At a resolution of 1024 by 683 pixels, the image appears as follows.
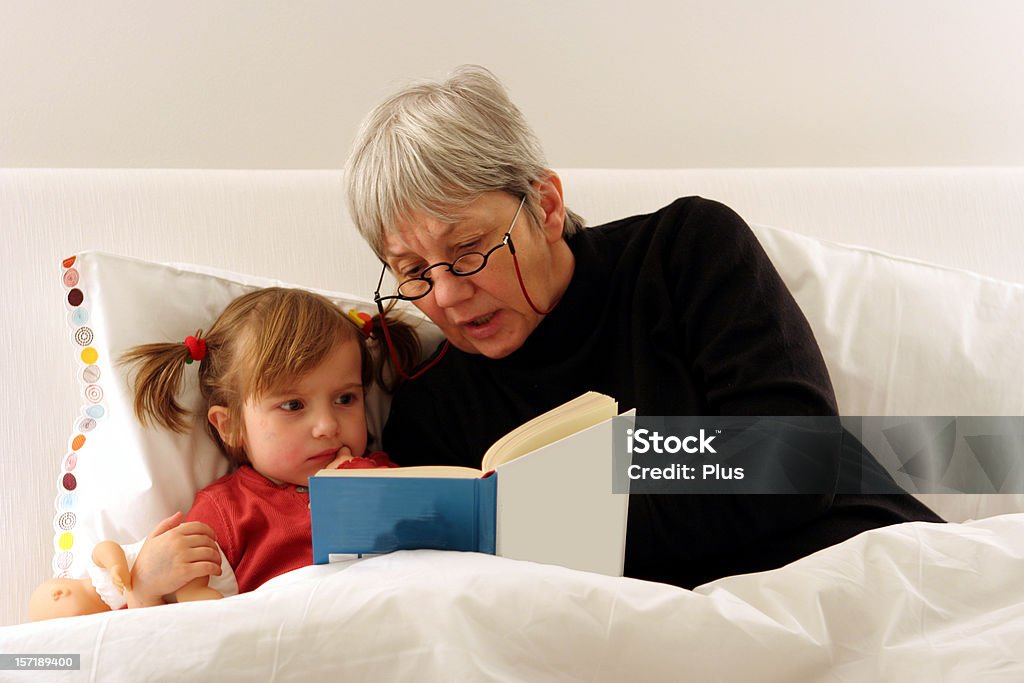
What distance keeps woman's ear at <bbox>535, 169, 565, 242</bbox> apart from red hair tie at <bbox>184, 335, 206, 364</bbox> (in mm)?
526

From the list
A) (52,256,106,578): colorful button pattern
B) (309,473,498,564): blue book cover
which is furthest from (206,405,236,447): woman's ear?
(309,473,498,564): blue book cover

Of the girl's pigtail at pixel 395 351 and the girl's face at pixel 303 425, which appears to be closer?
the girl's face at pixel 303 425

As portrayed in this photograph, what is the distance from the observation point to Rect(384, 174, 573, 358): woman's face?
4.47 ft

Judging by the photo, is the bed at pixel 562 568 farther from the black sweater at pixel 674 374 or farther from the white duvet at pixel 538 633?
the black sweater at pixel 674 374

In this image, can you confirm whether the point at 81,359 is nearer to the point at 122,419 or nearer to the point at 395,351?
the point at 122,419

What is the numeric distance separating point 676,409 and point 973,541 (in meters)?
0.45

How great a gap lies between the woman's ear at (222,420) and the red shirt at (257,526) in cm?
8

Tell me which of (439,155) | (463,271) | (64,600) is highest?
(439,155)

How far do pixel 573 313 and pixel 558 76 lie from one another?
71cm

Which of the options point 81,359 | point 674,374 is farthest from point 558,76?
point 81,359

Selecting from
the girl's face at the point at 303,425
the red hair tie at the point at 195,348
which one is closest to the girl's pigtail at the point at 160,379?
the red hair tie at the point at 195,348

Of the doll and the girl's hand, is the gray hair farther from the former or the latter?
the doll

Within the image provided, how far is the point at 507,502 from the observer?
1.06 metres

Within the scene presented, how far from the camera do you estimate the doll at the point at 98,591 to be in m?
1.25
